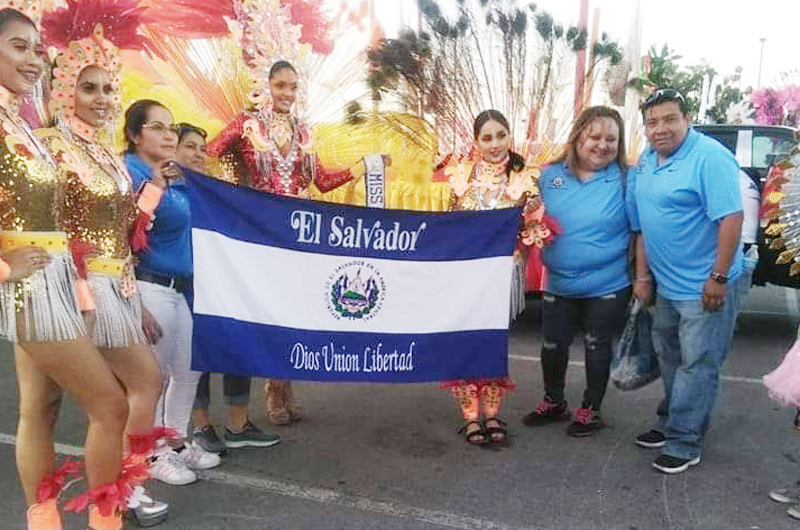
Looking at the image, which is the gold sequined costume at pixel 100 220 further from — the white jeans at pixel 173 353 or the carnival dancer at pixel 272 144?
the carnival dancer at pixel 272 144

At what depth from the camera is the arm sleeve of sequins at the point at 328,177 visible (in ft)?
12.3

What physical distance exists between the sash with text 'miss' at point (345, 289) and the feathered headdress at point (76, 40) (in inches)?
25.6

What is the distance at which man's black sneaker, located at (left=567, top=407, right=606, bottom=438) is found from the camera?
146 inches

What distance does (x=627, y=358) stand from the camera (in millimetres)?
3670

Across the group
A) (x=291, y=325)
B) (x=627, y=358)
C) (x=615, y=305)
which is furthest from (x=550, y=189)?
(x=291, y=325)

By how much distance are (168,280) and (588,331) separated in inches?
86.2

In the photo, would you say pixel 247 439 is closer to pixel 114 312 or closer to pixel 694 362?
pixel 114 312

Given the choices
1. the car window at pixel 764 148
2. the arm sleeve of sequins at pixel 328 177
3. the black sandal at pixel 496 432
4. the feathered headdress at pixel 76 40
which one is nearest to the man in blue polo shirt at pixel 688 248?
the black sandal at pixel 496 432

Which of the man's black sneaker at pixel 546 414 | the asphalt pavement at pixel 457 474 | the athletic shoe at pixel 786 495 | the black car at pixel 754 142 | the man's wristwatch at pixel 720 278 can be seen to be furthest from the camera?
the black car at pixel 754 142

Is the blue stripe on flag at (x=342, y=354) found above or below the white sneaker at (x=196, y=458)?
above

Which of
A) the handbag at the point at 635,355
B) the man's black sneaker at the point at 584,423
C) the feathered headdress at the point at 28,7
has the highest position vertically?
the feathered headdress at the point at 28,7

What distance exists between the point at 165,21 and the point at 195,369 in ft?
5.75

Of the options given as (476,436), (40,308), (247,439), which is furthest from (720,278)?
(40,308)

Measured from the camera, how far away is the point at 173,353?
3.19 meters
